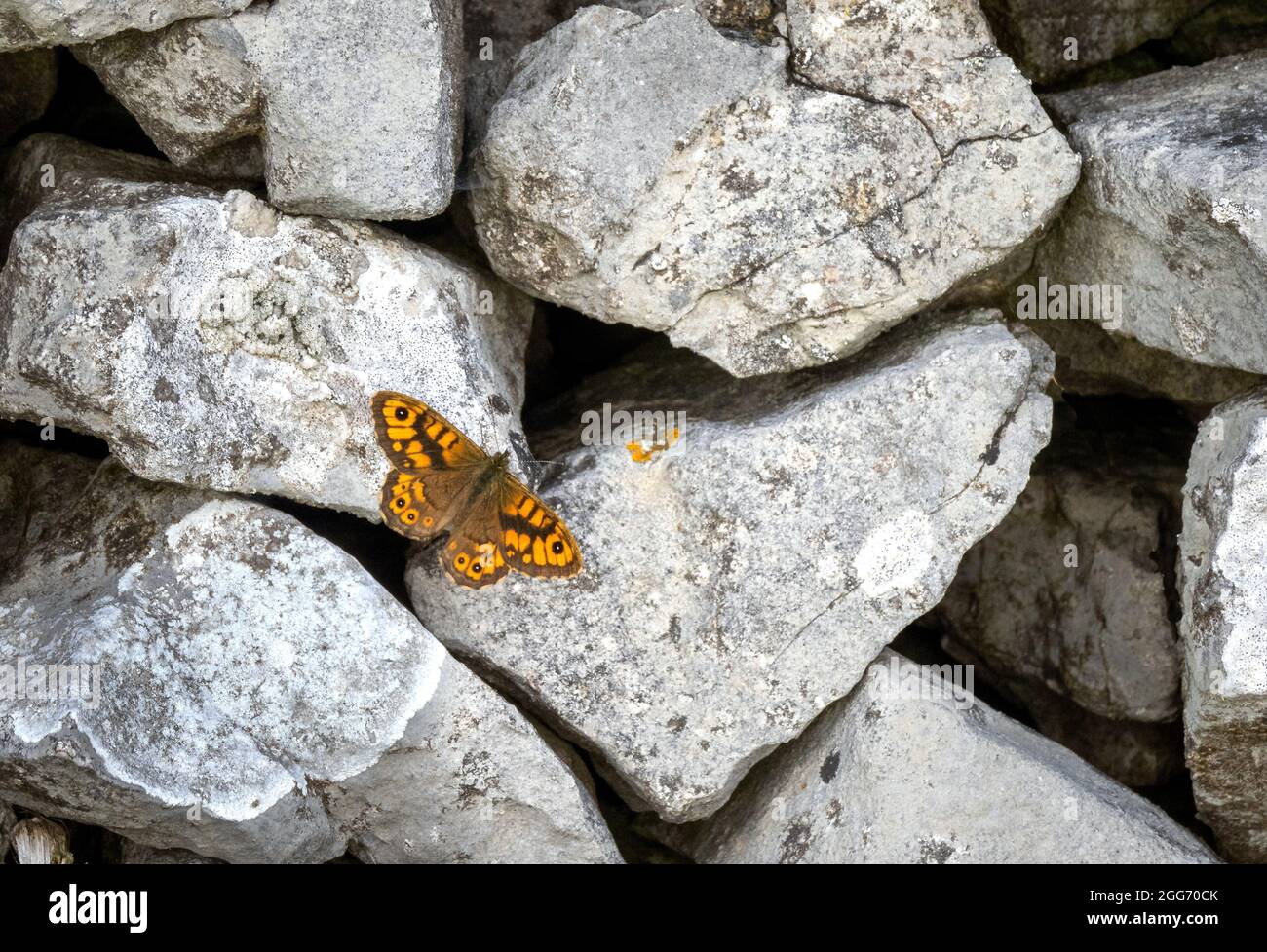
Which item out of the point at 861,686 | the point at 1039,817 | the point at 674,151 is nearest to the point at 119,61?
the point at 674,151

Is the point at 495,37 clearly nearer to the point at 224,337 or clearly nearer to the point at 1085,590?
the point at 224,337

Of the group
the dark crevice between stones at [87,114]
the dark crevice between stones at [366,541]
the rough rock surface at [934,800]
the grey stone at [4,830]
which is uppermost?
the dark crevice between stones at [87,114]

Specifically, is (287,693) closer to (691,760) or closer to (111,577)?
(111,577)

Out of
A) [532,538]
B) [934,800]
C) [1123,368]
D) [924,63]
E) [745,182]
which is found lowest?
[934,800]

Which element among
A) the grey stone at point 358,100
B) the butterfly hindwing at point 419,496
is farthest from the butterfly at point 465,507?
the grey stone at point 358,100

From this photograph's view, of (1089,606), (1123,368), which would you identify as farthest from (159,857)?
(1123,368)

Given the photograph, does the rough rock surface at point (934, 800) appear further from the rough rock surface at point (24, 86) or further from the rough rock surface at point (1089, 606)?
the rough rock surface at point (24, 86)
